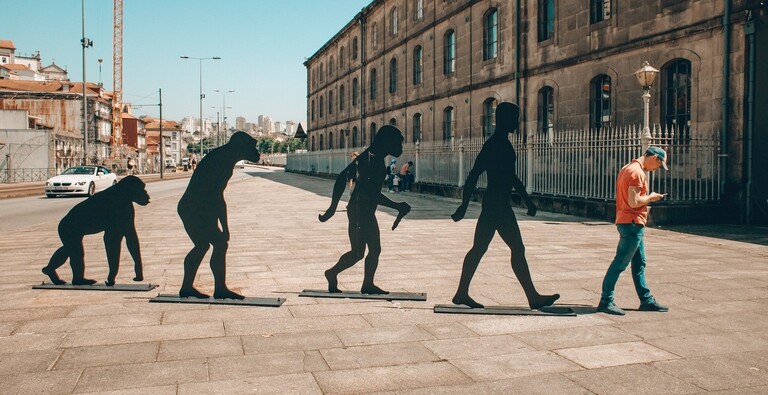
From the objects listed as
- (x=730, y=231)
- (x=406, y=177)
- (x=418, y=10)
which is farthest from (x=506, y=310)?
(x=418, y=10)

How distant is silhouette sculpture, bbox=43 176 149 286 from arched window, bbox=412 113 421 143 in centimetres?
2651

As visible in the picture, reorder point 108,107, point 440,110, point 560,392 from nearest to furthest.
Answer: point 560,392, point 440,110, point 108,107

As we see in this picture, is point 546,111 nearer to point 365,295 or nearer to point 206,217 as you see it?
point 365,295

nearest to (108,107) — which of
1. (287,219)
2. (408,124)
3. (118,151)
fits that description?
(118,151)

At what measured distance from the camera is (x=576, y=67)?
65.1 feet

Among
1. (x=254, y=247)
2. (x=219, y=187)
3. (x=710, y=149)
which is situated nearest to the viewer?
(x=219, y=187)

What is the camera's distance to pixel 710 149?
47.7 ft

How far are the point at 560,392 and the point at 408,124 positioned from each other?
101ft

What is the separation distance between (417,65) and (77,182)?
17.4 metres

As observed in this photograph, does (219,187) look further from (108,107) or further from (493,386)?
(108,107)

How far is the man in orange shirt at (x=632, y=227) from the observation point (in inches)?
237

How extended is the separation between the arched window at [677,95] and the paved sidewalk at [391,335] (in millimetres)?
7060

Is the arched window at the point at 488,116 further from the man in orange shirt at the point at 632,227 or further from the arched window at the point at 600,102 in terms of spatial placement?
the man in orange shirt at the point at 632,227

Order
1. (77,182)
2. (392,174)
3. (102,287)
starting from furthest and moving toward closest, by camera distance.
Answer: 1. (392,174)
2. (77,182)
3. (102,287)
